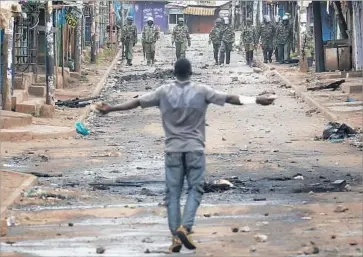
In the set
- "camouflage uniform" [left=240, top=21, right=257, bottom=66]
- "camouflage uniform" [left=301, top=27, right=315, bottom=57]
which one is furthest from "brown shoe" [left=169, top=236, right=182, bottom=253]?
"camouflage uniform" [left=240, top=21, right=257, bottom=66]

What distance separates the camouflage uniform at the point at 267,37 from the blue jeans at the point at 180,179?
38.7 m

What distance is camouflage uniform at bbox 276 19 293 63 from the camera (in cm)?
4725

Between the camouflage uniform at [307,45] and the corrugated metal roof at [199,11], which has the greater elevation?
the corrugated metal roof at [199,11]

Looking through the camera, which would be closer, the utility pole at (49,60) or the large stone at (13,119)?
the large stone at (13,119)

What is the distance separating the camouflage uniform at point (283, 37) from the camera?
155 feet

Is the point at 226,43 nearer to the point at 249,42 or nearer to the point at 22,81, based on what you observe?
the point at 249,42

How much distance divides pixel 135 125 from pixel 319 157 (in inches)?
299

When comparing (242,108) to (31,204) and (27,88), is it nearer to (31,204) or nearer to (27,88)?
(27,88)

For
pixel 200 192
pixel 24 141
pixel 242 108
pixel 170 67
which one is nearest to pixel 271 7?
pixel 170 67

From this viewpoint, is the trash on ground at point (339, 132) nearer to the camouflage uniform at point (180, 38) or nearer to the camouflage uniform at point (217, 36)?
the camouflage uniform at point (180, 38)

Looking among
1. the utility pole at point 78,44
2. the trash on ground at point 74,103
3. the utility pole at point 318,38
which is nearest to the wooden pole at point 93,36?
the utility pole at point 78,44

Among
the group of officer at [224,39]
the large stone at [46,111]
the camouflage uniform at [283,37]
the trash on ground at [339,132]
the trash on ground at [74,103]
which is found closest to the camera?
the trash on ground at [339,132]

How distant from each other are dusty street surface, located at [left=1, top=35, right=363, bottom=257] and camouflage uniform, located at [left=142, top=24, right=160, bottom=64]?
20.2 metres

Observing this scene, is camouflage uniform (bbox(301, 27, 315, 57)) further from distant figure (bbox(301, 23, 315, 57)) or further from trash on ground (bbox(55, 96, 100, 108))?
trash on ground (bbox(55, 96, 100, 108))
